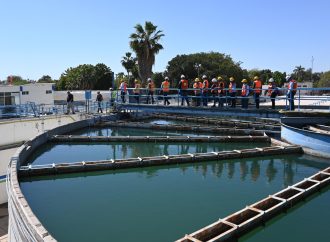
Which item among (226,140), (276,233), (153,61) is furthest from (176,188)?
(153,61)

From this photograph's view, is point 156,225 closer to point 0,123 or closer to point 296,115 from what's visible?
point 296,115

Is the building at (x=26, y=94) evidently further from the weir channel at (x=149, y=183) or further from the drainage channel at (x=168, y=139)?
the weir channel at (x=149, y=183)

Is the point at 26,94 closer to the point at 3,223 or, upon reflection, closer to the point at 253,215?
the point at 3,223

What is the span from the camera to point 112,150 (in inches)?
555

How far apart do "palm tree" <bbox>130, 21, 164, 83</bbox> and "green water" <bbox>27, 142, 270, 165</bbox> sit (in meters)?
24.3

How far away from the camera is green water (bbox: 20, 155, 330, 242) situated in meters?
6.63

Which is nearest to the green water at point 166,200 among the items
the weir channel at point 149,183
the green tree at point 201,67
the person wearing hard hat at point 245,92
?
the weir channel at point 149,183

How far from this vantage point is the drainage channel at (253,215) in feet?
19.3

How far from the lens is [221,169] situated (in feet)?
36.1

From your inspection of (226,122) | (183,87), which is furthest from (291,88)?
(226,122)

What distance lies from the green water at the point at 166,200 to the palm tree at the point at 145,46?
2821cm

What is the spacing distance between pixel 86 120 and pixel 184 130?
5700 millimetres

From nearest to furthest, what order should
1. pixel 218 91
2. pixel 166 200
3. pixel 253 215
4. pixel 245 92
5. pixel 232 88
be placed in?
pixel 253 215, pixel 166 200, pixel 245 92, pixel 232 88, pixel 218 91

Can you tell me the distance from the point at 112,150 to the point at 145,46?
86.3ft
